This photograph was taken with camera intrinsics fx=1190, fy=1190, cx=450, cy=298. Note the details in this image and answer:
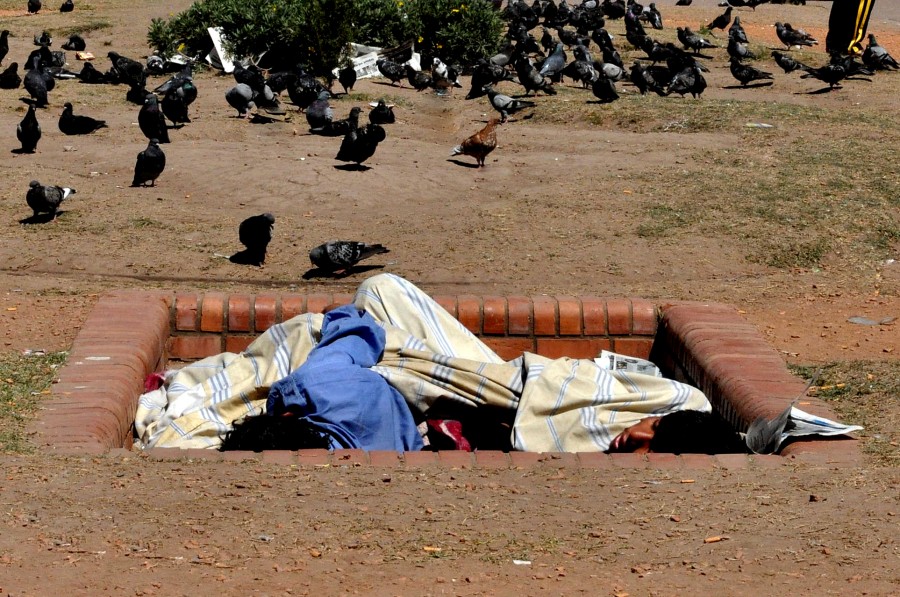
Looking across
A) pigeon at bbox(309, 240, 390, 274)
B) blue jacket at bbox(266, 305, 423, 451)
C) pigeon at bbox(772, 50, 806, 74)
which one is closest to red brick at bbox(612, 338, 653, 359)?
blue jacket at bbox(266, 305, 423, 451)

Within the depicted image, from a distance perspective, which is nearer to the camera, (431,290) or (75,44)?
(431,290)

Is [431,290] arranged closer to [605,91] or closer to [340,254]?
[340,254]

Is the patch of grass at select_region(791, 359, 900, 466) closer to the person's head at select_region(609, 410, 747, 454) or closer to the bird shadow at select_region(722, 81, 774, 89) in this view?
the person's head at select_region(609, 410, 747, 454)

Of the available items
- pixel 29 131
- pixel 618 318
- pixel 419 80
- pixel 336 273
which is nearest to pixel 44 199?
pixel 336 273

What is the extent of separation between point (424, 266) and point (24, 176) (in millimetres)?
4772

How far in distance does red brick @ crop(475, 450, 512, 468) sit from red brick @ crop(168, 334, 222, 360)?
2096mm

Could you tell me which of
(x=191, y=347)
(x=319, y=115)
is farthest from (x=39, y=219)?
(x=319, y=115)

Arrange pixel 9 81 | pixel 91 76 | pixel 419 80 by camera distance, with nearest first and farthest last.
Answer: pixel 9 81 → pixel 91 76 → pixel 419 80

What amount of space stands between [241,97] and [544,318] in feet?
30.9

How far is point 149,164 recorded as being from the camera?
10.6 metres

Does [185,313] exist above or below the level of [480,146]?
above

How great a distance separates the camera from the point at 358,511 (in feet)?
13.0

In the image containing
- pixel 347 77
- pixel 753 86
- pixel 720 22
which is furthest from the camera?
pixel 720 22

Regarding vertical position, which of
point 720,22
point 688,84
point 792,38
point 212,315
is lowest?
point 720,22
